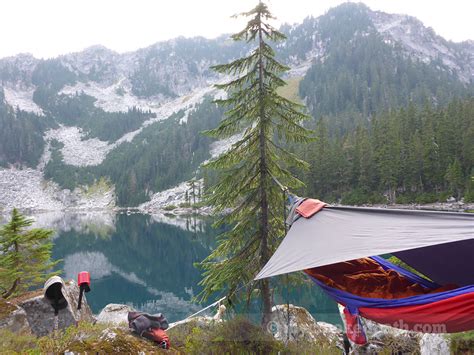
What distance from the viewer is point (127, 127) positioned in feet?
603

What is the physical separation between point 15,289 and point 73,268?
29.4 m

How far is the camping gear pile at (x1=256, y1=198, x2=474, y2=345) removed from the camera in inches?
165

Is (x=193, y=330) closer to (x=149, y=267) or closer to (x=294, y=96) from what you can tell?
(x=149, y=267)

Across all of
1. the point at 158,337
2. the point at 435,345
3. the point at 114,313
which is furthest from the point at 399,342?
the point at 114,313

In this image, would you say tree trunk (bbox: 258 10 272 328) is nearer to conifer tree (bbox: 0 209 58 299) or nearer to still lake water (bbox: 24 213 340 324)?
still lake water (bbox: 24 213 340 324)

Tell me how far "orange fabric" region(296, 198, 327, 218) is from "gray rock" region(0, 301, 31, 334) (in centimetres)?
679

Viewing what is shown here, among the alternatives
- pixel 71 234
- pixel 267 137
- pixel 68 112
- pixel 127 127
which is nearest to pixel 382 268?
pixel 267 137

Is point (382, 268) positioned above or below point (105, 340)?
above

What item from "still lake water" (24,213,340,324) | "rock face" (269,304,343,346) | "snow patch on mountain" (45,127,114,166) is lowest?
"still lake water" (24,213,340,324)

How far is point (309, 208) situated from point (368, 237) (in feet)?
4.83

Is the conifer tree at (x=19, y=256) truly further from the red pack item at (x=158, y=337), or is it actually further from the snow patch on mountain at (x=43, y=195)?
the snow patch on mountain at (x=43, y=195)

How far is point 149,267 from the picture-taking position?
130 ft

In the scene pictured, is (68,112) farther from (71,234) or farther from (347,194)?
(347,194)

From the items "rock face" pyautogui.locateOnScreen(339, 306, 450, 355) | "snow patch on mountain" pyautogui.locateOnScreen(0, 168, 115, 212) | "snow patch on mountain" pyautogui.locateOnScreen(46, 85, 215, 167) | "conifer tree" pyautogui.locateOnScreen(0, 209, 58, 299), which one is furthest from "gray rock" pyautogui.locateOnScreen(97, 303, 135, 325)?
"snow patch on mountain" pyautogui.locateOnScreen(46, 85, 215, 167)
